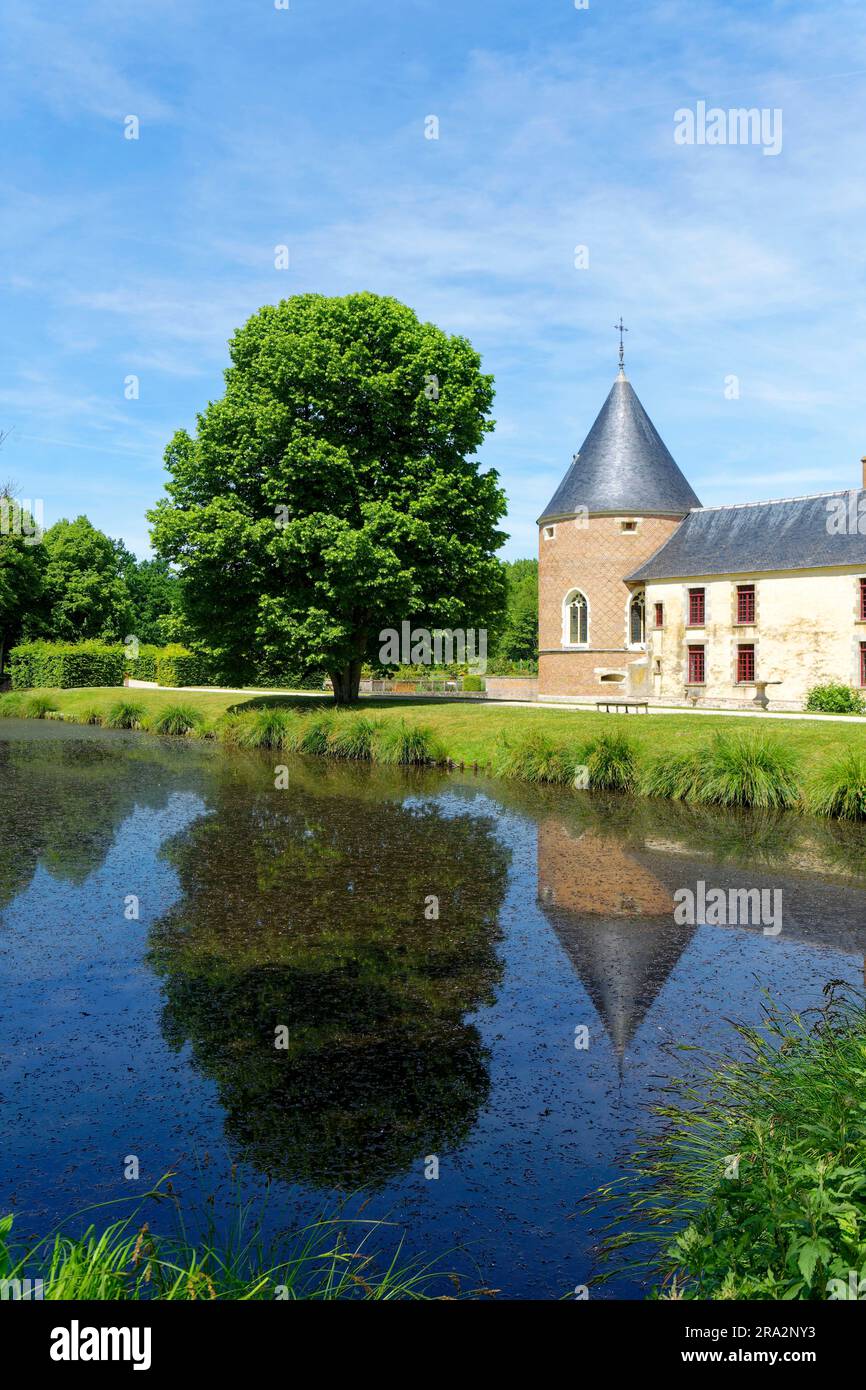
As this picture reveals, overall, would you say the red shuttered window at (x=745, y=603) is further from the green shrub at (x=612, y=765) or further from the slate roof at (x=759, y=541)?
the green shrub at (x=612, y=765)

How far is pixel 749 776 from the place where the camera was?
54.2 ft

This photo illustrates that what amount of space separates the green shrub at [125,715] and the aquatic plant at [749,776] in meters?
20.5

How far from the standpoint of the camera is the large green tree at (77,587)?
2186 inches

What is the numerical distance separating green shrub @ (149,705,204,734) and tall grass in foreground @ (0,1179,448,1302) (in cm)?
2643

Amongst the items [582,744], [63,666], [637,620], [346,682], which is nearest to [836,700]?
[637,620]

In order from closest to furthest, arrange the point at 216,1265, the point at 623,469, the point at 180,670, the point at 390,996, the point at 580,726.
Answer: the point at 216,1265
the point at 390,996
the point at 580,726
the point at 623,469
the point at 180,670

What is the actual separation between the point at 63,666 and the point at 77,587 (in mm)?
11055

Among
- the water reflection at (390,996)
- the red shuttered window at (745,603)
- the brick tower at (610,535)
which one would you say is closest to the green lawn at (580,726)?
the water reflection at (390,996)

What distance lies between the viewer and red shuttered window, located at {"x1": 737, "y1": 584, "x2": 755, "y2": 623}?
33.7 metres

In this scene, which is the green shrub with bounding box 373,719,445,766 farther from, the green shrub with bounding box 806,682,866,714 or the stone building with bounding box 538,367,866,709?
the green shrub with bounding box 806,682,866,714

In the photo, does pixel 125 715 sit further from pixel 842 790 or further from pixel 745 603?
pixel 842 790

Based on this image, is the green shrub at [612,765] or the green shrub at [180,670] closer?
the green shrub at [612,765]

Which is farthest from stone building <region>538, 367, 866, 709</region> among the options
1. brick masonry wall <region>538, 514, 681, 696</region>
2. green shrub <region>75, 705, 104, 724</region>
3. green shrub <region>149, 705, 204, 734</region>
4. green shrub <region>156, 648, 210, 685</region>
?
green shrub <region>156, 648, 210, 685</region>
